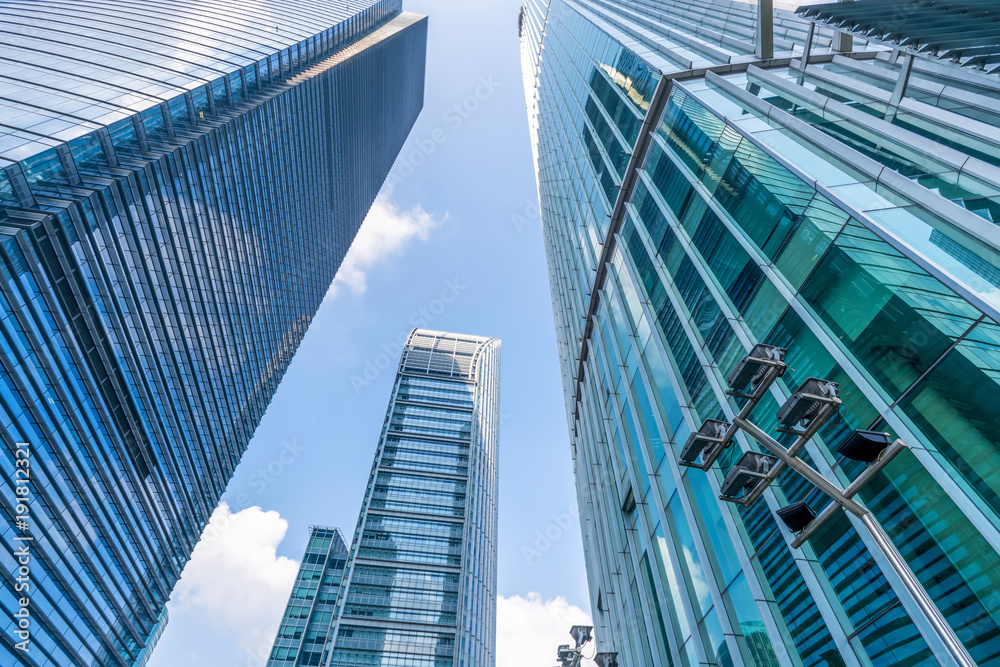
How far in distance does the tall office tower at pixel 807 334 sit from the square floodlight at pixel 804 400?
0.05m

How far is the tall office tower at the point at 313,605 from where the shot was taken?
9112 cm

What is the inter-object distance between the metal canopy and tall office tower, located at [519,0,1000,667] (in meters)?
0.06

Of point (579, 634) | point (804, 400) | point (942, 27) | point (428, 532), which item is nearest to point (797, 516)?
point (804, 400)

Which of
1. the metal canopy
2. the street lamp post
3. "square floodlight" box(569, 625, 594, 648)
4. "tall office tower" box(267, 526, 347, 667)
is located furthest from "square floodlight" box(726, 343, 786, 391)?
"tall office tower" box(267, 526, 347, 667)

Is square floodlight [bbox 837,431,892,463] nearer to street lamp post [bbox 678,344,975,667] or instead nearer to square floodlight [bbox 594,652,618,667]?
street lamp post [bbox 678,344,975,667]

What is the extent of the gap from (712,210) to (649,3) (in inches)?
1532

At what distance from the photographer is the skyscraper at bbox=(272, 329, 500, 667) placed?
8788 centimetres

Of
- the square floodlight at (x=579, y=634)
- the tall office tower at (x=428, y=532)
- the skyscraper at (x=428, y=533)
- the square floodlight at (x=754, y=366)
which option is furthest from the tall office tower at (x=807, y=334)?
the skyscraper at (x=428, y=533)

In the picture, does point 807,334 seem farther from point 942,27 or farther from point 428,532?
point 428,532

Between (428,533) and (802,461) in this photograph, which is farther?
(428,533)

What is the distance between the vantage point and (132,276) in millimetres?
47719

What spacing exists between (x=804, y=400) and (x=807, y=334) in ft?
22.6

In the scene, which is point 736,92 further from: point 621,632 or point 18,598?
point 18,598

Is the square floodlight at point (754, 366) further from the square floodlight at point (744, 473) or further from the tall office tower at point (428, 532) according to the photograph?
the tall office tower at point (428, 532)
